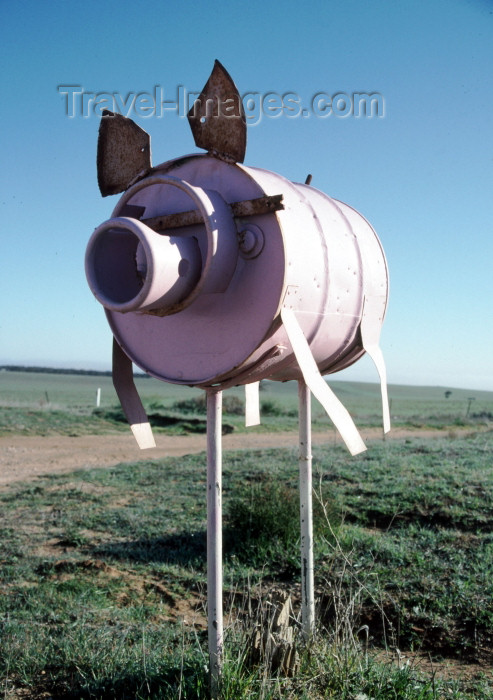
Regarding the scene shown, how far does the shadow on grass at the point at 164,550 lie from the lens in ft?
18.6

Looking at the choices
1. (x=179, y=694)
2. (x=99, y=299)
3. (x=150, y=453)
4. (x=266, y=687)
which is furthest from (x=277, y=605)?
(x=150, y=453)

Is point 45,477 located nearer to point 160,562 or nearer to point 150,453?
point 150,453

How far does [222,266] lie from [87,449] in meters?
12.6

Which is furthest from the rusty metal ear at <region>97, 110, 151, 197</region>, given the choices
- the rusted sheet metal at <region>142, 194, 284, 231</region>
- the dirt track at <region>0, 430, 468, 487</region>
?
the dirt track at <region>0, 430, 468, 487</region>

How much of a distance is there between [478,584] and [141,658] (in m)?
2.58

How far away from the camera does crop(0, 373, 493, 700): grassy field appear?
3.02m

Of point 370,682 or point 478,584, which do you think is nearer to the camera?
point 370,682

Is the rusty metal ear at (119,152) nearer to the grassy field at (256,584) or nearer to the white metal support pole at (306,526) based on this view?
the white metal support pole at (306,526)

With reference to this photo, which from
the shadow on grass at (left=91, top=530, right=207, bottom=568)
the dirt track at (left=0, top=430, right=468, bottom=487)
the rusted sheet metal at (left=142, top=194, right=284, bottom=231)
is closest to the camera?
A: the rusted sheet metal at (left=142, top=194, right=284, bottom=231)

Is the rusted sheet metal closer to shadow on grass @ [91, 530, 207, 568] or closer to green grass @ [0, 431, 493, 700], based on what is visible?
green grass @ [0, 431, 493, 700]

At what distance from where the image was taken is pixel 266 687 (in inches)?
108

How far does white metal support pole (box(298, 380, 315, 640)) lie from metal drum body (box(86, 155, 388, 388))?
632mm

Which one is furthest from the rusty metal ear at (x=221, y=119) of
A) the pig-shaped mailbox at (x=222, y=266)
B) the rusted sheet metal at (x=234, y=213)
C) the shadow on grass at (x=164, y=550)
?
the shadow on grass at (x=164, y=550)

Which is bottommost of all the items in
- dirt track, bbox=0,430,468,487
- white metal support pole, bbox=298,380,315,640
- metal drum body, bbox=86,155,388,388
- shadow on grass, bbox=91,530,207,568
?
dirt track, bbox=0,430,468,487
